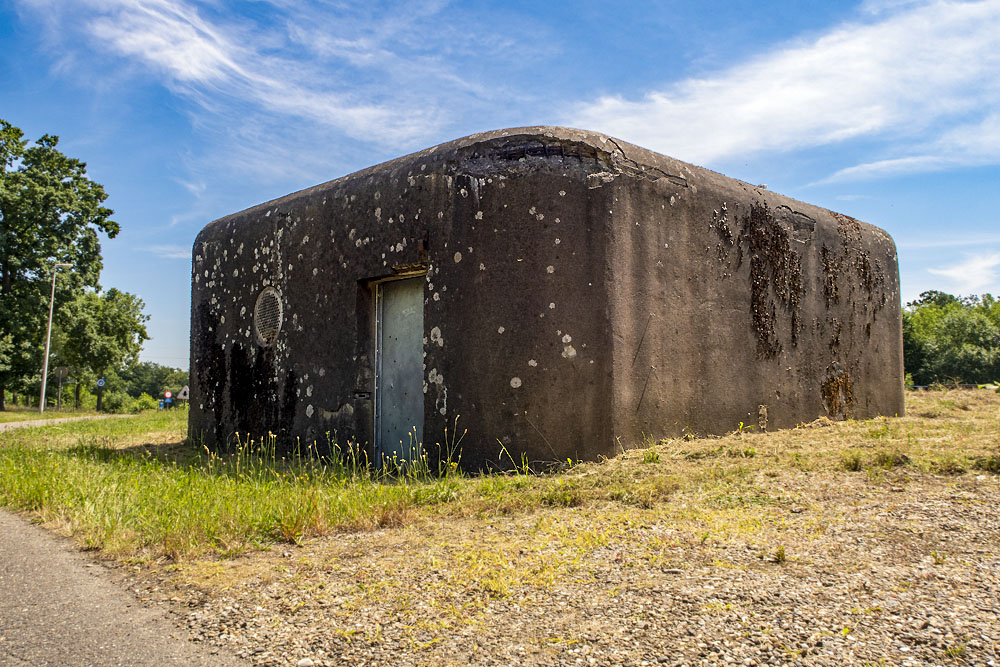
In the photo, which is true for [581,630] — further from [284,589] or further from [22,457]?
[22,457]

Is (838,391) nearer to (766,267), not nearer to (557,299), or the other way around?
(766,267)

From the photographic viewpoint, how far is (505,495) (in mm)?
5500

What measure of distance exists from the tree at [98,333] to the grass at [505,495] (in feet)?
81.2

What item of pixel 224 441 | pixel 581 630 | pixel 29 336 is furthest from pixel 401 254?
pixel 29 336

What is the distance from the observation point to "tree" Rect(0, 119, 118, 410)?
24.2 m

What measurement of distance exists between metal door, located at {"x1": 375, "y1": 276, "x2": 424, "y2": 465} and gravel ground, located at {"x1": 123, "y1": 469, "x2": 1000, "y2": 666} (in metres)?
2.74

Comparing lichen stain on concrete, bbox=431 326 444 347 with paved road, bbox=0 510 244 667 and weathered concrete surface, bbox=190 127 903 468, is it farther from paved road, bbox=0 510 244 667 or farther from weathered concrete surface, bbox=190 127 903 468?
paved road, bbox=0 510 244 667

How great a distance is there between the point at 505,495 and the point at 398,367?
106 inches

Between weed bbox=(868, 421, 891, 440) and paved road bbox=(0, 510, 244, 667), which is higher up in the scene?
weed bbox=(868, 421, 891, 440)

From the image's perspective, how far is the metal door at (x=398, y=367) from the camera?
24.9 ft

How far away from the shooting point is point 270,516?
484 centimetres

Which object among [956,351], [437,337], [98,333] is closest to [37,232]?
[98,333]

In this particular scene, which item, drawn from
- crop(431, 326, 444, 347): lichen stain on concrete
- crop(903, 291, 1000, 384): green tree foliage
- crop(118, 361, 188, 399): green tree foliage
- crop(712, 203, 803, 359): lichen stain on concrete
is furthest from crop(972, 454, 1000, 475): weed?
crop(118, 361, 188, 399): green tree foliage

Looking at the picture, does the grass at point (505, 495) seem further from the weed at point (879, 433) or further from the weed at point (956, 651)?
the weed at point (956, 651)
